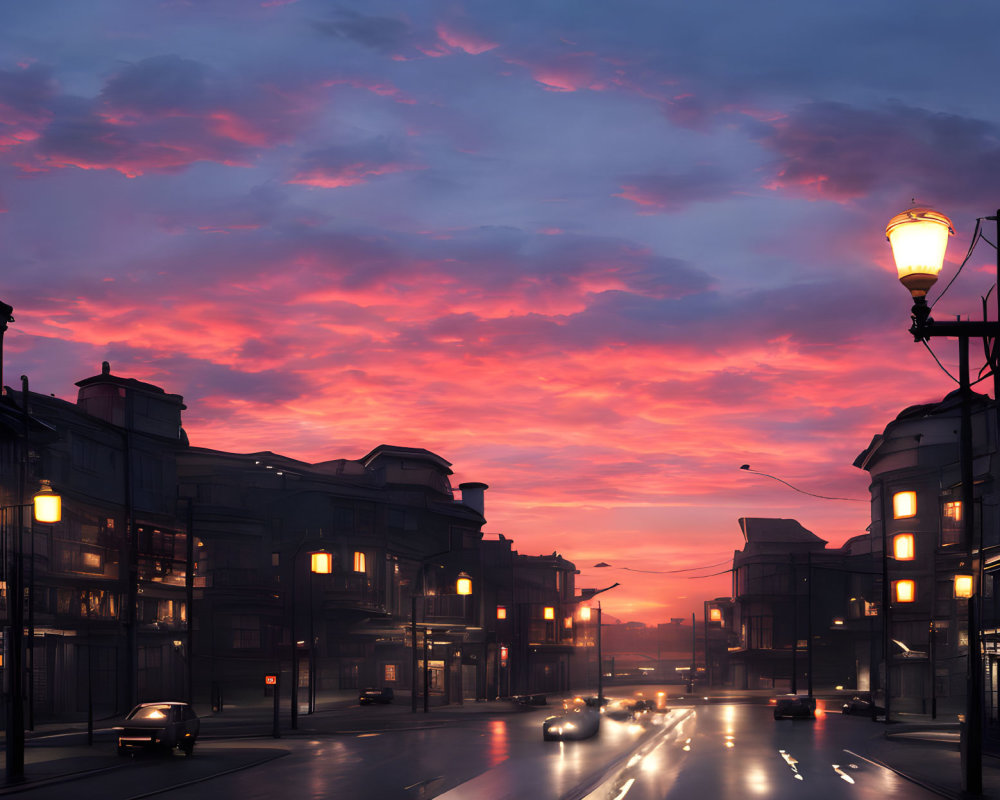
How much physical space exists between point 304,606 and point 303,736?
35.8 metres

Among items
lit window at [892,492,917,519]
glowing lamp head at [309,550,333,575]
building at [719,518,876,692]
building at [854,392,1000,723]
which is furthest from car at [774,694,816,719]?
building at [719,518,876,692]

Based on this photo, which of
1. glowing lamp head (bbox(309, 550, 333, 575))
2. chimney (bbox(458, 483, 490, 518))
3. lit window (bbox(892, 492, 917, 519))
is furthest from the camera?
chimney (bbox(458, 483, 490, 518))

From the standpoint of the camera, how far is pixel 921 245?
34.8ft

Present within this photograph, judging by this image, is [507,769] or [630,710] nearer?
[507,769]

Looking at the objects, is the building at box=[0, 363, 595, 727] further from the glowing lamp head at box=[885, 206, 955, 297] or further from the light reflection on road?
the glowing lamp head at box=[885, 206, 955, 297]

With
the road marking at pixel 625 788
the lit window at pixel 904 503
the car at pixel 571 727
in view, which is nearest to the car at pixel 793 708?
the lit window at pixel 904 503

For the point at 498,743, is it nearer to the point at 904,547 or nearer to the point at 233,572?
the point at 904,547

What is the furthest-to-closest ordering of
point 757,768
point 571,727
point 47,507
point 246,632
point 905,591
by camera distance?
point 246,632, point 905,591, point 571,727, point 757,768, point 47,507

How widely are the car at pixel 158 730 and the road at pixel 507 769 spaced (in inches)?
23.8

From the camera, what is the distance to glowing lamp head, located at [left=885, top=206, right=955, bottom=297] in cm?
1059

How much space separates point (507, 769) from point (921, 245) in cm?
2688

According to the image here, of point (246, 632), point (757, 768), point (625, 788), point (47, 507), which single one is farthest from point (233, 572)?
point (625, 788)

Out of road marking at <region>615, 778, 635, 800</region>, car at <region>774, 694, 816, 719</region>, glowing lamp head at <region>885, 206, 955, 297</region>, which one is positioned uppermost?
glowing lamp head at <region>885, 206, 955, 297</region>

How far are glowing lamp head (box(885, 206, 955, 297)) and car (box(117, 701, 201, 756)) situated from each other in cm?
3430
